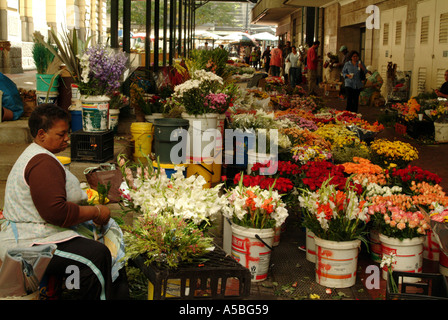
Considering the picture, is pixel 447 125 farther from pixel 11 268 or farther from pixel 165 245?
pixel 11 268

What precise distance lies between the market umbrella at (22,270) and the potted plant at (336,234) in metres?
2.05

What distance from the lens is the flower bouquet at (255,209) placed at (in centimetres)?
402

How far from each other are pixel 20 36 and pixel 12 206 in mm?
18501

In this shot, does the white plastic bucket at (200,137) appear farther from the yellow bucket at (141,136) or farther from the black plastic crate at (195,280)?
the black plastic crate at (195,280)

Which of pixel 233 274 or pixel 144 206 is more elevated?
pixel 144 206

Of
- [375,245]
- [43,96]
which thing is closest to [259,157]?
[375,245]

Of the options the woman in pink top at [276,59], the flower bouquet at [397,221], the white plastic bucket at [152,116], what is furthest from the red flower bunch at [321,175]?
the woman in pink top at [276,59]

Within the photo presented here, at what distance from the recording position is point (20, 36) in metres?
19.8

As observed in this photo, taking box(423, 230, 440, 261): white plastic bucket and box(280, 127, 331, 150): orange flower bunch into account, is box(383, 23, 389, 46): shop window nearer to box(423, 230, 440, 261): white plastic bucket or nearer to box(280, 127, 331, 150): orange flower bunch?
box(280, 127, 331, 150): orange flower bunch

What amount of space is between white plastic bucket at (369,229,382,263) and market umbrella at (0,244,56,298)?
2.78 meters

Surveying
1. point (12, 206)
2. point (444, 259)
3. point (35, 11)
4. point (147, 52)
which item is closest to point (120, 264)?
point (12, 206)

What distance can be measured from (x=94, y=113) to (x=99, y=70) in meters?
0.47

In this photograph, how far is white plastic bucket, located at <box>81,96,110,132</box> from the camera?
5906 millimetres

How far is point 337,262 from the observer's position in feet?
13.2
